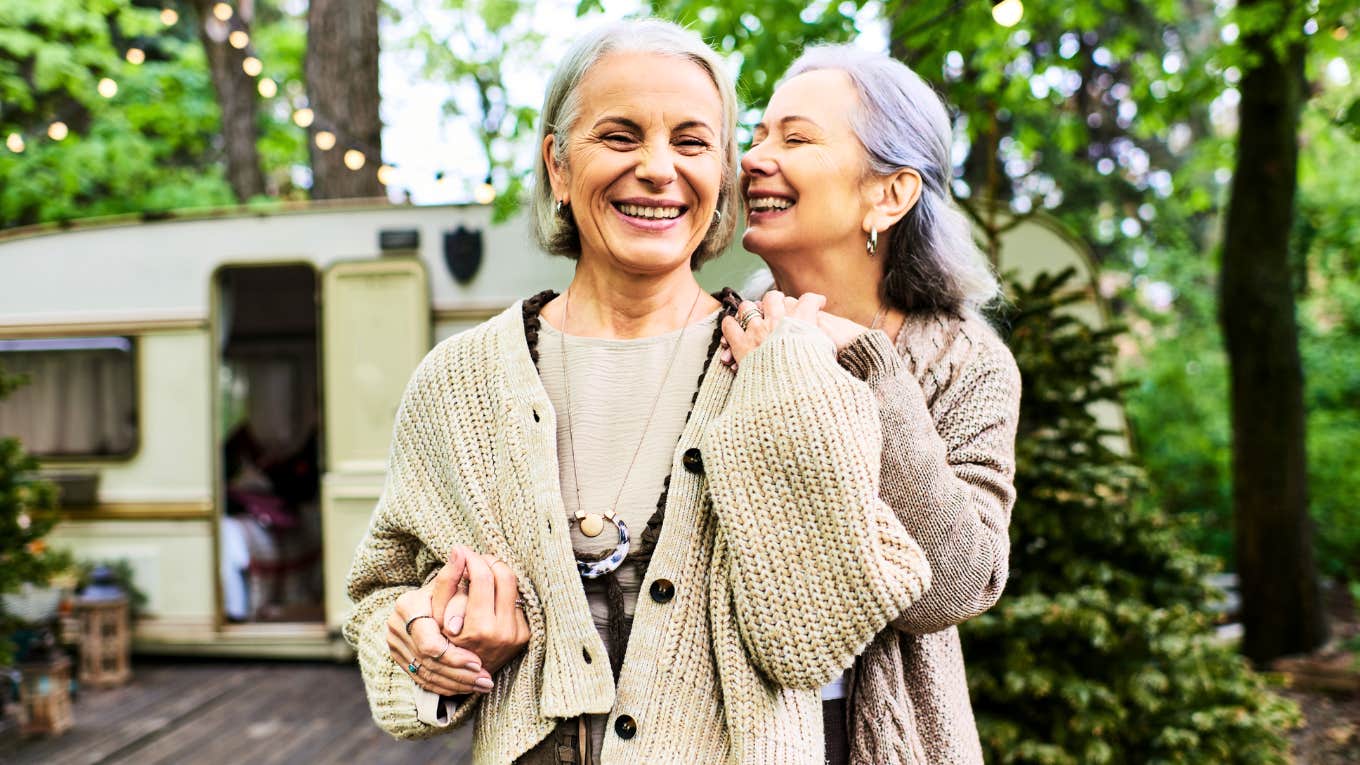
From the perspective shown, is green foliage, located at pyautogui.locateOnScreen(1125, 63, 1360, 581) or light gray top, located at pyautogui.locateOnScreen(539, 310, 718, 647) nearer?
light gray top, located at pyautogui.locateOnScreen(539, 310, 718, 647)

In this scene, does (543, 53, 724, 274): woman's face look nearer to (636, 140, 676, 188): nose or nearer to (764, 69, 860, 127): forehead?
(636, 140, 676, 188): nose

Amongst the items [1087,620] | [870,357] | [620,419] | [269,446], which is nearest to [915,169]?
[870,357]

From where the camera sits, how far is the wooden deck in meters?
4.71

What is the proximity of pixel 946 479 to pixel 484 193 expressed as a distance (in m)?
5.14

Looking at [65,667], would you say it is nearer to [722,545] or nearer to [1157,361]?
[722,545]

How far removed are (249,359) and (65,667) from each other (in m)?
3.60

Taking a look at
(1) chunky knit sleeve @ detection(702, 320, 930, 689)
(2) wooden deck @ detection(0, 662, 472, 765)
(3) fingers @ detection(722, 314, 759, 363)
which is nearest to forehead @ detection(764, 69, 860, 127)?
(3) fingers @ detection(722, 314, 759, 363)

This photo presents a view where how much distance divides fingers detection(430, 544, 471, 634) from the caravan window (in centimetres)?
585

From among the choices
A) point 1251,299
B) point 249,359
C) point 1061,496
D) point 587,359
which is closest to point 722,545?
point 587,359

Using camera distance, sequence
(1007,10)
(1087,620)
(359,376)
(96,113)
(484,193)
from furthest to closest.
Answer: (96,113) < (484,193) < (359,376) < (1007,10) < (1087,620)

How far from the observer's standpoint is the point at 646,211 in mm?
1311

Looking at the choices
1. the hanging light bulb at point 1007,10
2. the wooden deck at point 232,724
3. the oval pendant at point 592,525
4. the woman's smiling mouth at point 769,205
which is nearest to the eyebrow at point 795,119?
the woman's smiling mouth at point 769,205

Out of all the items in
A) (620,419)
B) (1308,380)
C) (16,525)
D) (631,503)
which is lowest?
(16,525)

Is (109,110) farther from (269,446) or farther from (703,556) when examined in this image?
(703,556)
